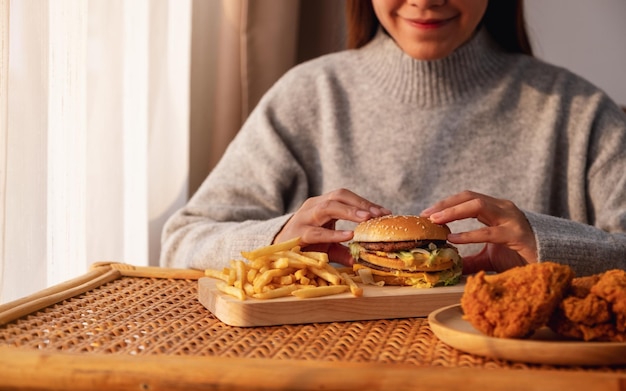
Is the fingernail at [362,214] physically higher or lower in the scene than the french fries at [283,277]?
higher

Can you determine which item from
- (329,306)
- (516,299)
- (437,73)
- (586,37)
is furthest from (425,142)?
(586,37)

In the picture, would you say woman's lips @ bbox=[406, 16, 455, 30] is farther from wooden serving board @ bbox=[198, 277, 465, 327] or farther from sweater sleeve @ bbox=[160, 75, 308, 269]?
wooden serving board @ bbox=[198, 277, 465, 327]

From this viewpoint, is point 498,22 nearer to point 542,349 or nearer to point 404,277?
point 404,277

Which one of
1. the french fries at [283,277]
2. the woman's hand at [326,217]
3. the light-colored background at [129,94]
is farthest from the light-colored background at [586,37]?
the french fries at [283,277]

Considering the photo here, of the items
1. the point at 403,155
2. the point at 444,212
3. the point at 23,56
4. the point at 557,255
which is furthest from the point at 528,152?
the point at 23,56

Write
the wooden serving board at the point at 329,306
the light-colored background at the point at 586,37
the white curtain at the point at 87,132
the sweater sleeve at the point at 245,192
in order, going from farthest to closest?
the light-colored background at the point at 586,37, the sweater sleeve at the point at 245,192, the white curtain at the point at 87,132, the wooden serving board at the point at 329,306

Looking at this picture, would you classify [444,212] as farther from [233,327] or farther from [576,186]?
[576,186]

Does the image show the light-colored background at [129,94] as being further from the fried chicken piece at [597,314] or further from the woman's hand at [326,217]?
the fried chicken piece at [597,314]
